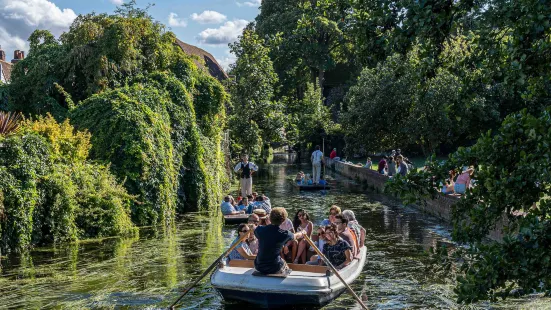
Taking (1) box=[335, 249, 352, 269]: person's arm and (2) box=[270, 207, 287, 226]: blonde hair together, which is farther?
(1) box=[335, 249, 352, 269]: person's arm

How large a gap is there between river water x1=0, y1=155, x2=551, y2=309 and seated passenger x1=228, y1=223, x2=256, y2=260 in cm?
82

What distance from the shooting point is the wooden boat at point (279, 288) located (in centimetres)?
1040

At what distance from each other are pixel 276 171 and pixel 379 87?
33.4 feet

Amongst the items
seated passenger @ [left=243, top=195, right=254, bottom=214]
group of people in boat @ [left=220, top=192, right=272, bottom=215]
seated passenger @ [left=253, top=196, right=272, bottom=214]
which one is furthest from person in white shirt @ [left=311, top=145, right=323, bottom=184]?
seated passenger @ [left=253, top=196, right=272, bottom=214]

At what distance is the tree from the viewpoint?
41906 mm

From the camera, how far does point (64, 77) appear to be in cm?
2620

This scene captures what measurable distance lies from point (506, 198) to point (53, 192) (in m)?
13.1

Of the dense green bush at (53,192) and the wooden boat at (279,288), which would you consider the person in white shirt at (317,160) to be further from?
the wooden boat at (279,288)

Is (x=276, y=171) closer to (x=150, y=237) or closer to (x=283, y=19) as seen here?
(x=283, y=19)

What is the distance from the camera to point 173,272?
14195mm

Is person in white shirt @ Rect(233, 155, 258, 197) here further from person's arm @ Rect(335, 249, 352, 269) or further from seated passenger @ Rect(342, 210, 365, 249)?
person's arm @ Rect(335, 249, 352, 269)

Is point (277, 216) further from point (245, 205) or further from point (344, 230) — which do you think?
point (245, 205)

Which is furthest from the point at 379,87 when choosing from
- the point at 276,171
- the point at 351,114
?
the point at 276,171

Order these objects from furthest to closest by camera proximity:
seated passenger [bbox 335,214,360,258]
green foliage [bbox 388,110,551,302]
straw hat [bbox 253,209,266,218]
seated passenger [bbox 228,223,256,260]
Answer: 1. straw hat [bbox 253,209,266,218]
2. seated passenger [bbox 335,214,360,258]
3. seated passenger [bbox 228,223,256,260]
4. green foliage [bbox 388,110,551,302]
